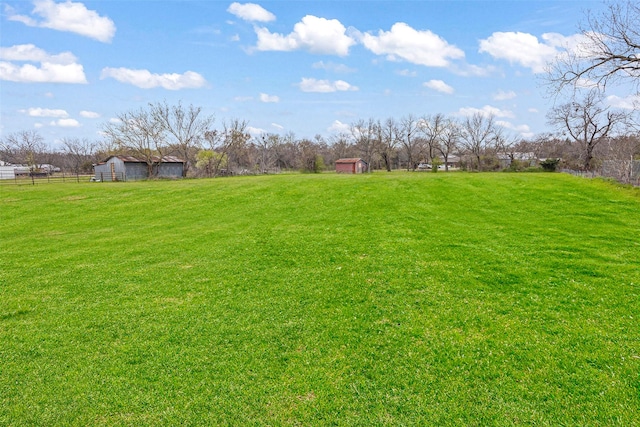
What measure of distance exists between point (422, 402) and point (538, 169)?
48796 mm

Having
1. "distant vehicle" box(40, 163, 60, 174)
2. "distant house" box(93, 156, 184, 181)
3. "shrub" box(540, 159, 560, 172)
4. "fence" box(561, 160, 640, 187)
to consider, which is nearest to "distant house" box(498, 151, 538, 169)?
"shrub" box(540, 159, 560, 172)

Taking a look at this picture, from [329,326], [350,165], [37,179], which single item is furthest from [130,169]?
[329,326]

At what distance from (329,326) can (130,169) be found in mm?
39472

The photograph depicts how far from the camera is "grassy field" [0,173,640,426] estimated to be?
3.29m

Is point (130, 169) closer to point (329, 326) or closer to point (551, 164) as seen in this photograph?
point (329, 326)

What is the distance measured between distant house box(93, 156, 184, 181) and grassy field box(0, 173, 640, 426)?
29.7 m

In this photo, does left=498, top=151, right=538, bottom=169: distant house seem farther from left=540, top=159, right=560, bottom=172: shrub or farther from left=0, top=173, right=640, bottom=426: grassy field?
left=0, top=173, right=640, bottom=426: grassy field

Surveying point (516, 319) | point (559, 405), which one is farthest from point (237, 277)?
point (559, 405)

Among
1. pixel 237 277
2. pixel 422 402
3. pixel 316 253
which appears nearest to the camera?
pixel 422 402

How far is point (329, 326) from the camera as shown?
4.74 m

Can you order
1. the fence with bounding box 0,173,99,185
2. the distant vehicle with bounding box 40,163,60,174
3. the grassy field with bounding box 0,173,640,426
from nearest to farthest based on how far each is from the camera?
the grassy field with bounding box 0,173,640,426 → the fence with bounding box 0,173,99,185 → the distant vehicle with bounding box 40,163,60,174

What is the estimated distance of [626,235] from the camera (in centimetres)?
874

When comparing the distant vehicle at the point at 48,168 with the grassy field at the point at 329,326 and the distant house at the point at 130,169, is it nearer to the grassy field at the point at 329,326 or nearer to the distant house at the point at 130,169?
the distant house at the point at 130,169

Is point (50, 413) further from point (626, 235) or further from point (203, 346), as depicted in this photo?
point (626, 235)
